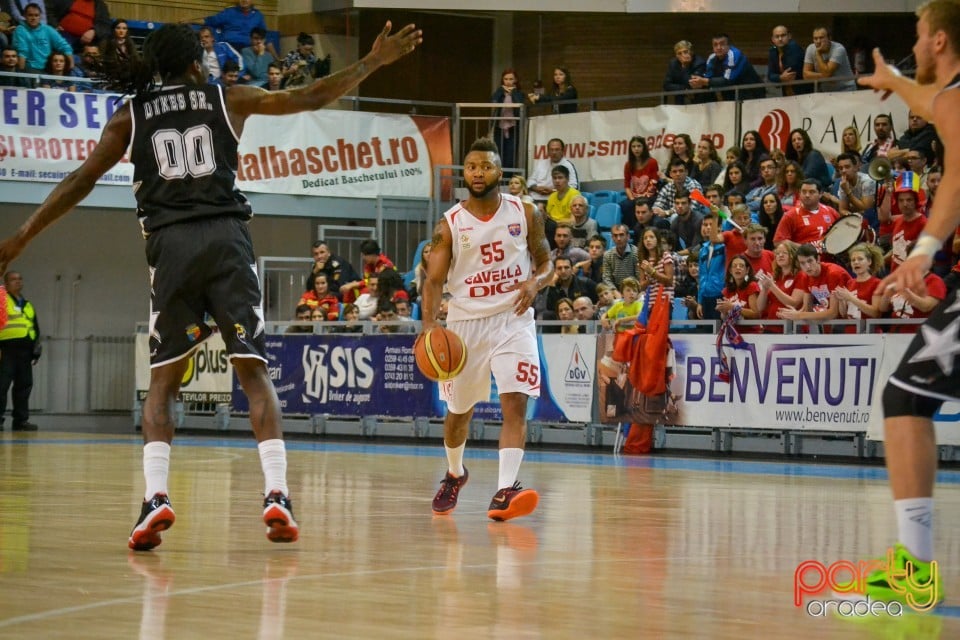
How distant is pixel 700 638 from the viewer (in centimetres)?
443

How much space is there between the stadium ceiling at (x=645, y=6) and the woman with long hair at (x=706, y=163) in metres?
5.60

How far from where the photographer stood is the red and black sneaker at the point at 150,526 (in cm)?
668

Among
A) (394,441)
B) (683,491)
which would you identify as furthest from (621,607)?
(394,441)

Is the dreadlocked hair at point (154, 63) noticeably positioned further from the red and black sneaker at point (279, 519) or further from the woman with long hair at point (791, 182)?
the woman with long hair at point (791, 182)

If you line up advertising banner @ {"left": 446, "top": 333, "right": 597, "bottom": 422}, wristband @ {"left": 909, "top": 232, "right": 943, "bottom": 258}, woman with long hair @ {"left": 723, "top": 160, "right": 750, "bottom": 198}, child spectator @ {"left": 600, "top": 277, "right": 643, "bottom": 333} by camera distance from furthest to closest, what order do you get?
woman with long hair @ {"left": 723, "top": 160, "right": 750, "bottom": 198} → advertising banner @ {"left": 446, "top": 333, "right": 597, "bottom": 422} → child spectator @ {"left": 600, "top": 277, "right": 643, "bottom": 333} → wristband @ {"left": 909, "top": 232, "right": 943, "bottom": 258}

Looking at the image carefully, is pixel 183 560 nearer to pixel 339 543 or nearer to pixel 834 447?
pixel 339 543

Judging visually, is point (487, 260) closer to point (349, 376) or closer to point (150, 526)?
point (150, 526)

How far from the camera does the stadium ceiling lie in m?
25.2

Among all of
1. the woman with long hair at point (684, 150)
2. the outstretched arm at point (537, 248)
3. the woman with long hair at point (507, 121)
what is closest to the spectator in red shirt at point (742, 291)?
the woman with long hair at point (684, 150)

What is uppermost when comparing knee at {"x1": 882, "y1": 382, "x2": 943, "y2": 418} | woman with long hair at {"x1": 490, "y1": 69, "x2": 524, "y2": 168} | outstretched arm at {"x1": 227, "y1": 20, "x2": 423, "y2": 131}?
woman with long hair at {"x1": 490, "y1": 69, "x2": 524, "y2": 168}

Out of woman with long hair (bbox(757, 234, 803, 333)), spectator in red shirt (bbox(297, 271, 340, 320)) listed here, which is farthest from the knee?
spectator in red shirt (bbox(297, 271, 340, 320))

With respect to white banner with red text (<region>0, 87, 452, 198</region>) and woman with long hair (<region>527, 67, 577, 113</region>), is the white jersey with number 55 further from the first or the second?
woman with long hair (<region>527, 67, 577, 113</region>)

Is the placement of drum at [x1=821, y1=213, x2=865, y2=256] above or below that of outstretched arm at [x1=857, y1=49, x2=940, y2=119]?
above

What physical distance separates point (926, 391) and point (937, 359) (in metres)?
0.12
